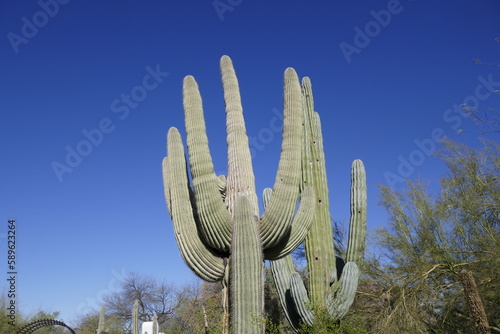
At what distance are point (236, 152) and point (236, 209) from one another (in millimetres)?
1005

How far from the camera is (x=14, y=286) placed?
32.8 ft

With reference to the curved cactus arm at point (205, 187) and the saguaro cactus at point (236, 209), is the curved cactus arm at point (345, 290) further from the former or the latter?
the curved cactus arm at point (205, 187)

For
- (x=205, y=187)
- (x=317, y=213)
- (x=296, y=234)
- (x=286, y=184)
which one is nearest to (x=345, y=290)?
(x=317, y=213)

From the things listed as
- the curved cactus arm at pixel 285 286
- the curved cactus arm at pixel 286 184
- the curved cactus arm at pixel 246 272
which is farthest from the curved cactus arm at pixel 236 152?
the curved cactus arm at pixel 285 286

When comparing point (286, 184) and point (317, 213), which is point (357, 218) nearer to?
point (317, 213)

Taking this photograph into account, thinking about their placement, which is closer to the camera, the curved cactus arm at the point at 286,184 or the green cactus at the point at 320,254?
the curved cactus arm at the point at 286,184

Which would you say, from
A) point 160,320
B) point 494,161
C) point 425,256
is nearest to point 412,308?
point 425,256

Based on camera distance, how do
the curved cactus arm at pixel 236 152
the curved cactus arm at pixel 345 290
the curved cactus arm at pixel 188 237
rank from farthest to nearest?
the curved cactus arm at pixel 345 290 < the curved cactus arm at pixel 236 152 < the curved cactus arm at pixel 188 237

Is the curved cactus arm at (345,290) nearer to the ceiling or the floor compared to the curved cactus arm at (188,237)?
nearer to the floor

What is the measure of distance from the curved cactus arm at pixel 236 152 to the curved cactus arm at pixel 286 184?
0.96 ft

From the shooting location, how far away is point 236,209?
208 inches

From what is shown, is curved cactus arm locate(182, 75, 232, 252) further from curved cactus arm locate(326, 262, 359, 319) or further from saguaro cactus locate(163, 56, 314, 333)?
curved cactus arm locate(326, 262, 359, 319)

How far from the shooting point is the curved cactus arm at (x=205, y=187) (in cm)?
540

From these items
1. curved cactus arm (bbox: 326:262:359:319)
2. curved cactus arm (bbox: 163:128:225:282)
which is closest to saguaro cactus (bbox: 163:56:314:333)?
curved cactus arm (bbox: 163:128:225:282)
